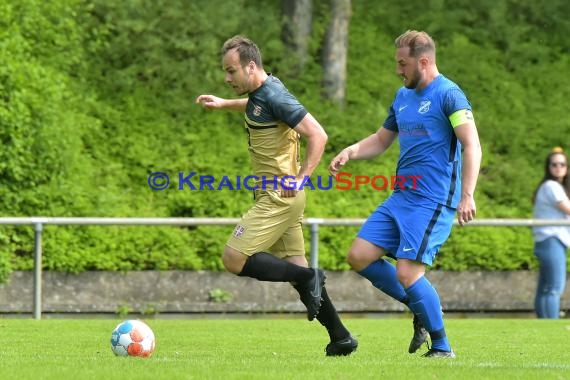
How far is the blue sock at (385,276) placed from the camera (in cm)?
896

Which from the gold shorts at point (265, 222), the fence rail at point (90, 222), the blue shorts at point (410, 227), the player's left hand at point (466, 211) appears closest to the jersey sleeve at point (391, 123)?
the blue shorts at point (410, 227)

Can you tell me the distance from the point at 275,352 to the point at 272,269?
3.52 ft

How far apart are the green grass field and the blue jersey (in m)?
1.14

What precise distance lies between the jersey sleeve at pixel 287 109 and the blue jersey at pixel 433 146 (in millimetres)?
703

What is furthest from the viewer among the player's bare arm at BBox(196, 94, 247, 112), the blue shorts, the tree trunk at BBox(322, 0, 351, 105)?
the tree trunk at BBox(322, 0, 351, 105)

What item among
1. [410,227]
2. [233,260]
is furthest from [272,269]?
[410,227]

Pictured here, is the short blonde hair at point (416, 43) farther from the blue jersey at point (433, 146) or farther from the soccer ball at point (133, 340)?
the soccer ball at point (133, 340)

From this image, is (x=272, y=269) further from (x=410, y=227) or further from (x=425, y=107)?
(x=425, y=107)

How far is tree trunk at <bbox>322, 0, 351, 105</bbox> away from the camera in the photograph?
20094 mm

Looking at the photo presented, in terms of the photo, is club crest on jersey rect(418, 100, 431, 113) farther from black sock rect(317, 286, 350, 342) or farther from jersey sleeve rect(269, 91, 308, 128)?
black sock rect(317, 286, 350, 342)

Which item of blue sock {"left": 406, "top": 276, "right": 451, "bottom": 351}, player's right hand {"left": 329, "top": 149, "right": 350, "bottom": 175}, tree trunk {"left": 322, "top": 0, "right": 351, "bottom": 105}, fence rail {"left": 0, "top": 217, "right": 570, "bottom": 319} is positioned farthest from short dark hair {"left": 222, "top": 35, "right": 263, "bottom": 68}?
tree trunk {"left": 322, "top": 0, "right": 351, "bottom": 105}

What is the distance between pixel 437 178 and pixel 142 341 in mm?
2209

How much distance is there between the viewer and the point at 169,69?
19.4 metres

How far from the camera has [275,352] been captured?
9578 millimetres
